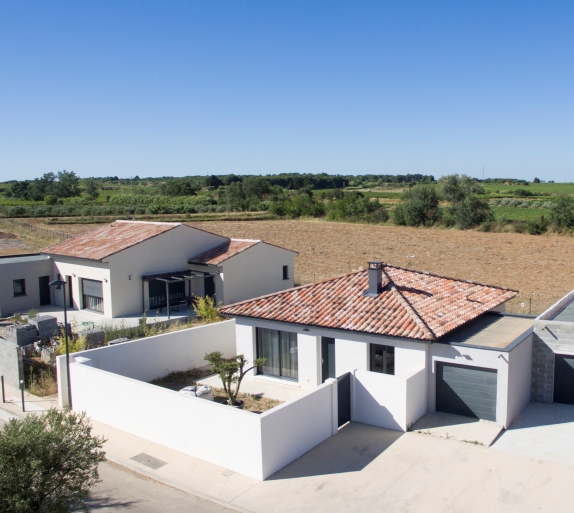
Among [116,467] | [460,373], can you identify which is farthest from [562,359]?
[116,467]

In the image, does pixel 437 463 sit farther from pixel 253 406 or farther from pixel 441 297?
pixel 441 297

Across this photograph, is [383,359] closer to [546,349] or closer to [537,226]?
[546,349]

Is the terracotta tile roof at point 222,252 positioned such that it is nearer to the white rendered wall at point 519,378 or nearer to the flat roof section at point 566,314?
the flat roof section at point 566,314

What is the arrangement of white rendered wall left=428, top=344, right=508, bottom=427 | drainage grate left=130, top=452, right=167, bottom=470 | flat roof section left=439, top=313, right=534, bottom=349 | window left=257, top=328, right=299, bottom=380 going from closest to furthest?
1. drainage grate left=130, top=452, right=167, bottom=470
2. white rendered wall left=428, top=344, right=508, bottom=427
3. flat roof section left=439, top=313, right=534, bottom=349
4. window left=257, top=328, right=299, bottom=380

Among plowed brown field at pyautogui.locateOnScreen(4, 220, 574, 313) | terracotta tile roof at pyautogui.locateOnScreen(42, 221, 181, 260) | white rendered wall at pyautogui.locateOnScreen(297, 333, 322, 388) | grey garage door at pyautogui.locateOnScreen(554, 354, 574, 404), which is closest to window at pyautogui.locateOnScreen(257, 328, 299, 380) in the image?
white rendered wall at pyautogui.locateOnScreen(297, 333, 322, 388)

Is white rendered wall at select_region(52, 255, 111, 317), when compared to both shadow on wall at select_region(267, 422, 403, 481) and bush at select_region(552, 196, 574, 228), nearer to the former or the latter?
shadow on wall at select_region(267, 422, 403, 481)

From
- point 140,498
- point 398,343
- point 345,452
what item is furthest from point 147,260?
point 140,498
